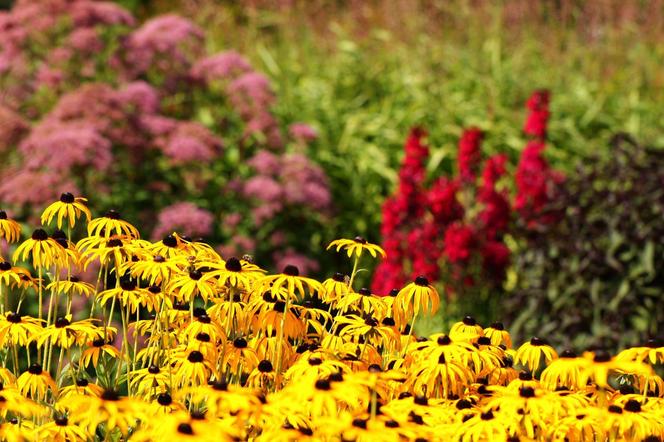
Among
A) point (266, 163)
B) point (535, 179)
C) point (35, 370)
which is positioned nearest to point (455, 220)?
point (535, 179)

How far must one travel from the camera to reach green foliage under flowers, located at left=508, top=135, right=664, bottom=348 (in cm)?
544

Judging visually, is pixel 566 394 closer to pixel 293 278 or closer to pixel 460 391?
pixel 460 391

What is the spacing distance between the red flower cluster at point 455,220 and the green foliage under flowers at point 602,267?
323mm

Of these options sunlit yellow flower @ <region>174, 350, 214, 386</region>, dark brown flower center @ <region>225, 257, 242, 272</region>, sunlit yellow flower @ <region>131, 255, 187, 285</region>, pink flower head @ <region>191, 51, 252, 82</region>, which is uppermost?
pink flower head @ <region>191, 51, 252, 82</region>

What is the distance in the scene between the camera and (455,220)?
623 centimetres

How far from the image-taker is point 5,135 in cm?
570

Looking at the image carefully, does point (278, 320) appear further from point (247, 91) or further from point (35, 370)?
point (247, 91)

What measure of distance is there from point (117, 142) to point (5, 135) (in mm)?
587

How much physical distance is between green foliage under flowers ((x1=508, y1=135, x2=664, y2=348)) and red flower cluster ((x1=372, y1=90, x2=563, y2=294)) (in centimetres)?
32

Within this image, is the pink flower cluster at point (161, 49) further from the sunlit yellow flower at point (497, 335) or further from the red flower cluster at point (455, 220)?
the sunlit yellow flower at point (497, 335)

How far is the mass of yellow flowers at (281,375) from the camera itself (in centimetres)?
210

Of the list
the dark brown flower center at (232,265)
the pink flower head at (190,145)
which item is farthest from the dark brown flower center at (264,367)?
the pink flower head at (190,145)

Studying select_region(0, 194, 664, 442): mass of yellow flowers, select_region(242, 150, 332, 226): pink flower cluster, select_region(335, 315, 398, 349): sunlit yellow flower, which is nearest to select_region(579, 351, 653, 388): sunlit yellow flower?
select_region(0, 194, 664, 442): mass of yellow flowers

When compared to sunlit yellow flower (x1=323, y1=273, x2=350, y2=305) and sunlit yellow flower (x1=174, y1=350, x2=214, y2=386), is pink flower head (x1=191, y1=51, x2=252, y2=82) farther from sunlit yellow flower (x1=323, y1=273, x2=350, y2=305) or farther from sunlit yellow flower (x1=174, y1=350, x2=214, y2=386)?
sunlit yellow flower (x1=174, y1=350, x2=214, y2=386)
